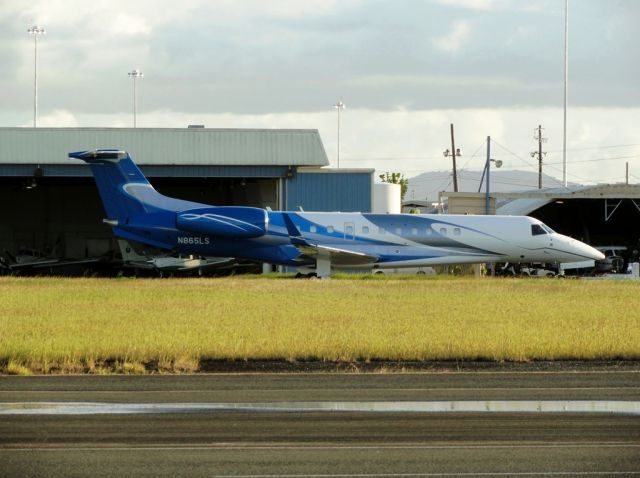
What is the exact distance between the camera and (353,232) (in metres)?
44.4

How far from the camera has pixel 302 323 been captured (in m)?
25.5

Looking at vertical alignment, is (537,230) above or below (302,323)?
above

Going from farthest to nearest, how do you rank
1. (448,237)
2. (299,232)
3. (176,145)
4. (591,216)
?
1. (591,216)
2. (176,145)
3. (448,237)
4. (299,232)

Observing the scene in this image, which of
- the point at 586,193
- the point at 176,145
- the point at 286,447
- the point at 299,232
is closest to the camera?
the point at 286,447

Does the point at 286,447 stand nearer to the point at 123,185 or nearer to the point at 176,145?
the point at 123,185

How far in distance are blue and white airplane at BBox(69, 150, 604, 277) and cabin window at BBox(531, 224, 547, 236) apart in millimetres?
54

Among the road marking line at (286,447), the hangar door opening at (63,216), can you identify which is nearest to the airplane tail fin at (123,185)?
the hangar door opening at (63,216)

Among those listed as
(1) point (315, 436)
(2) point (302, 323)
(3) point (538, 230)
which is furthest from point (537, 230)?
(1) point (315, 436)

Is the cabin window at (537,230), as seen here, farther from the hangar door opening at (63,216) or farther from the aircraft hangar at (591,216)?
the hangar door opening at (63,216)

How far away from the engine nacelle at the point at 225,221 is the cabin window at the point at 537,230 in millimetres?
10476

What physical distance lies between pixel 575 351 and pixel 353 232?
2390cm

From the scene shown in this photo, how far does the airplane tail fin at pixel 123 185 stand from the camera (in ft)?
146

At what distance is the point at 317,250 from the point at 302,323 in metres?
18.3

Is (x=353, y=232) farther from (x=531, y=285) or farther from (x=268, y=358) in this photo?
(x=268, y=358)
